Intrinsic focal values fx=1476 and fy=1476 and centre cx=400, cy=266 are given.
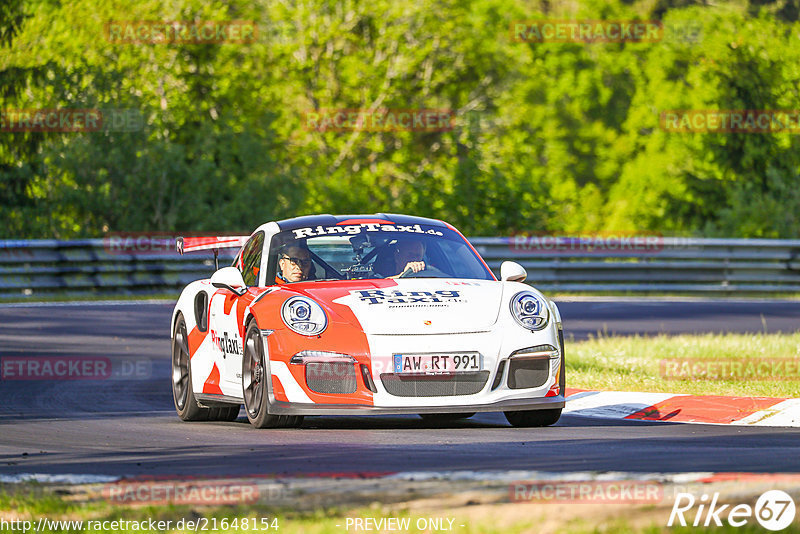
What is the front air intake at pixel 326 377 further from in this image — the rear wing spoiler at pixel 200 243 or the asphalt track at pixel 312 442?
the rear wing spoiler at pixel 200 243

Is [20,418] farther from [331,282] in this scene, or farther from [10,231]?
[10,231]

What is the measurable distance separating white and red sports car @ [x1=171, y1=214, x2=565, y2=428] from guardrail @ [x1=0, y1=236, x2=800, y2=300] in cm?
1476

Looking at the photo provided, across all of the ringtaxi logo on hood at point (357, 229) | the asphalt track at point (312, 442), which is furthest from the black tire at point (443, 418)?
the ringtaxi logo on hood at point (357, 229)

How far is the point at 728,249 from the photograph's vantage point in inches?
1080

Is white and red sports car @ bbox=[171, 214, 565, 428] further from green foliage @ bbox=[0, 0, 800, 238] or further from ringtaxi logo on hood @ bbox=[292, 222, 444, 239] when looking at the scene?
green foliage @ bbox=[0, 0, 800, 238]

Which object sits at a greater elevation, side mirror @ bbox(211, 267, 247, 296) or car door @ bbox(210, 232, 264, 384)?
side mirror @ bbox(211, 267, 247, 296)

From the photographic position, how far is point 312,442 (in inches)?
335

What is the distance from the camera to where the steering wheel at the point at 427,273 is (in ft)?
33.5

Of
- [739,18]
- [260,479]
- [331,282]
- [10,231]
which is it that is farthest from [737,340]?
[739,18]

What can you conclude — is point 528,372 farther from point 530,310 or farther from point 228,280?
point 228,280

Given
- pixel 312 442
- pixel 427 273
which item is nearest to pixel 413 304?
pixel 427 273

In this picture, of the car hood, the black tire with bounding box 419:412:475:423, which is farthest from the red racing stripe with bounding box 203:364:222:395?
the black tire with bounding box 419:412:475:423

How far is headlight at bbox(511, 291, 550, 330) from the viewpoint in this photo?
9391 millimetres

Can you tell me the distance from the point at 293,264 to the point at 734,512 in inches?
206
